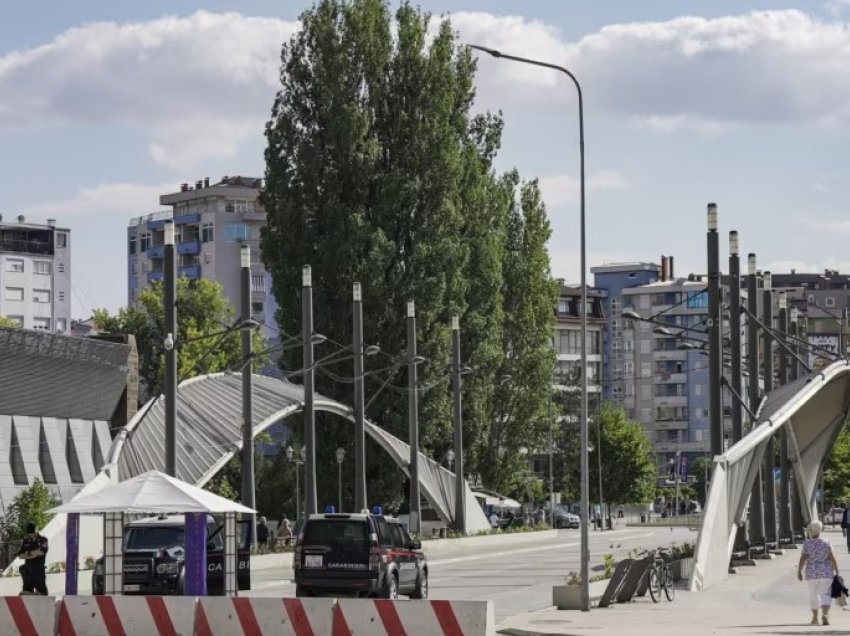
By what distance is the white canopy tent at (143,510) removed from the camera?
26688 mm

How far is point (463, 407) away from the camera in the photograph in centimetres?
7594

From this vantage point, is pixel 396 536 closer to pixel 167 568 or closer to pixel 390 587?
pixel 390 587

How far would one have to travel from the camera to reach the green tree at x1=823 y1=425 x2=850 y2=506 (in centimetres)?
13262

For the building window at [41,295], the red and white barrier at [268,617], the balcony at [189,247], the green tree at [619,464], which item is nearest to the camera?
the red and white barrier at [268,617]

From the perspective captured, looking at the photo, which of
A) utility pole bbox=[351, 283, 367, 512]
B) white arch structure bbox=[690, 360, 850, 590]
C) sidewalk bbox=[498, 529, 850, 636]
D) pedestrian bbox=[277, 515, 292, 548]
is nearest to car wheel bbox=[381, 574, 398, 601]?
sidewalk bbox=[498, 529, 850, 636]

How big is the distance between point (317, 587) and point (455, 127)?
155ft

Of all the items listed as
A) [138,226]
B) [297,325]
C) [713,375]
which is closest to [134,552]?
[713,375]

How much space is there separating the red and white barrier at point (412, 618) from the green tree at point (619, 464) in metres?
111

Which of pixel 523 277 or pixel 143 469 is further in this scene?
pixel 523 277

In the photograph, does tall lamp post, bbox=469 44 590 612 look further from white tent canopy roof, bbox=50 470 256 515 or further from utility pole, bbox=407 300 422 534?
utility pole, bbox=407 300 422 534

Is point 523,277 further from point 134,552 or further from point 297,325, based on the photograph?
point 134,552

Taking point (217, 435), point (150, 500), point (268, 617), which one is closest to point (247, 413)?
point (217, 435)

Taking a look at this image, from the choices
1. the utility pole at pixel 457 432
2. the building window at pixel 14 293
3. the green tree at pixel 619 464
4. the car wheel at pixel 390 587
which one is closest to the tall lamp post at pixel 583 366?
the car wheel at pixel 390 587

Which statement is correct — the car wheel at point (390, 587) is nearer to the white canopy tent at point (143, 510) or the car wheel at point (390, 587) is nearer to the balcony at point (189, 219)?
the white canopy tent at point (143, 510)
